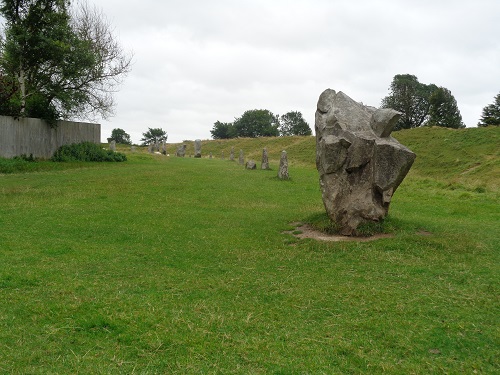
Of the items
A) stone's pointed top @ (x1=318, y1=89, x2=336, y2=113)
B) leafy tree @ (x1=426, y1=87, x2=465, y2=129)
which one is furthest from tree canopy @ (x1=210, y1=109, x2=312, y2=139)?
stone's pointed top @ (x1=318, y1=89, x2=336, y2=113)

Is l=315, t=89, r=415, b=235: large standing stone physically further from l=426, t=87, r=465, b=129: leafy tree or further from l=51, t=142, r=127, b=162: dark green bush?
l=426, t=87, r=465, b=129: leafy tree

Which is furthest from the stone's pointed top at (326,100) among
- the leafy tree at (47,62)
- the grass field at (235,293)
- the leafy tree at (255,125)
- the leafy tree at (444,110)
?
the leafy tree at (255,125)

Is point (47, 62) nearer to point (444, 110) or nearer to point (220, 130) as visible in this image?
point (444, 110)

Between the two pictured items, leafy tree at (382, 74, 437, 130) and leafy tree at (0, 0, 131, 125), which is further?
leafy tree at (382, 74, 437, 130)

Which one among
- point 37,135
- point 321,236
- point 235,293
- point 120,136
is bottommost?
point 235,293

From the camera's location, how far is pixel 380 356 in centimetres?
470

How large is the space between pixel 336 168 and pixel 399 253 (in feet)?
8.20

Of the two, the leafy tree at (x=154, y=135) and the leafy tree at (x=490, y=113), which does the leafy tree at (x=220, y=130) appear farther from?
the leafy tree at (x=490, y=113)

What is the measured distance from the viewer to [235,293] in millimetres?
6492

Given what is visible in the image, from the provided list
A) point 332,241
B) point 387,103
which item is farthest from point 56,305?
point 387,103

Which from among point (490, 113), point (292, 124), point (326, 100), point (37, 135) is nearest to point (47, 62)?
point (37, 135)

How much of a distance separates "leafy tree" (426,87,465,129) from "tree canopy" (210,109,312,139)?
37.8 m

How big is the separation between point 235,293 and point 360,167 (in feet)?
16.2

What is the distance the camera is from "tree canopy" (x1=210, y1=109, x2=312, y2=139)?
101000 mm
